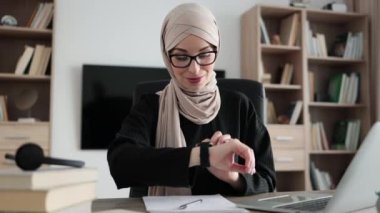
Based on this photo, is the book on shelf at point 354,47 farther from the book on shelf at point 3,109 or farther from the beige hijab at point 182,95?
the book on shelf at point 3,109

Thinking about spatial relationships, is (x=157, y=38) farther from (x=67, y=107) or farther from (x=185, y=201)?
(x=185, y=201)

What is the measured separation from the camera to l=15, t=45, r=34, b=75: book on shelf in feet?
9.63

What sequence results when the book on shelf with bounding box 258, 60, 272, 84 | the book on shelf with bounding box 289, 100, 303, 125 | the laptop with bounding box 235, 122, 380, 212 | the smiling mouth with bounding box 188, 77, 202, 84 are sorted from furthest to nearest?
the book on shelf with bounding box 289, 100, 303, 125, the book on shelf with bounding box 258, 60, 272, 84, the smiling mouth with bounding box 188, 77, 202, 84, the laptop with bounding box 235, 122, 380, 212

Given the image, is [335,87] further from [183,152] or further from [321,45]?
[183,152]

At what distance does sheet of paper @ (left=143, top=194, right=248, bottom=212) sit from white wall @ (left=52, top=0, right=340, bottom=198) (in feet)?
7.37

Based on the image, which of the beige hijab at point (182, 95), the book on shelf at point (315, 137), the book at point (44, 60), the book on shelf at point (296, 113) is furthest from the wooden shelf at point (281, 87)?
the beige hijab at point (182, 95)

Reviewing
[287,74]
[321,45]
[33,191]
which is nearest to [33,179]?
[33,191]

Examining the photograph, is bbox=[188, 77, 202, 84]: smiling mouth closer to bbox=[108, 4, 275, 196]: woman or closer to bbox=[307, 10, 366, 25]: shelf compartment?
bbox=[108, 4, 275, 196]: woman

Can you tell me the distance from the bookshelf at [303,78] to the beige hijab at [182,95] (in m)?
2.09

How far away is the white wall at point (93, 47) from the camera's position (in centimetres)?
314

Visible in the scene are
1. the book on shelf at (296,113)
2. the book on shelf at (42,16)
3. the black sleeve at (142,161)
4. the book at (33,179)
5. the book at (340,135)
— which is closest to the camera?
the book at (33,179)

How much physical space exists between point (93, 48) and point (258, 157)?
7.45 ft

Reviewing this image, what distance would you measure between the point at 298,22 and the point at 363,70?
764 millimetres

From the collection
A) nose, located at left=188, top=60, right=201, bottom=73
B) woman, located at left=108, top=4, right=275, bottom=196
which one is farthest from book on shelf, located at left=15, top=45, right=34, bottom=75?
nose, located at left=188, top=60, right=201, bottom=73
